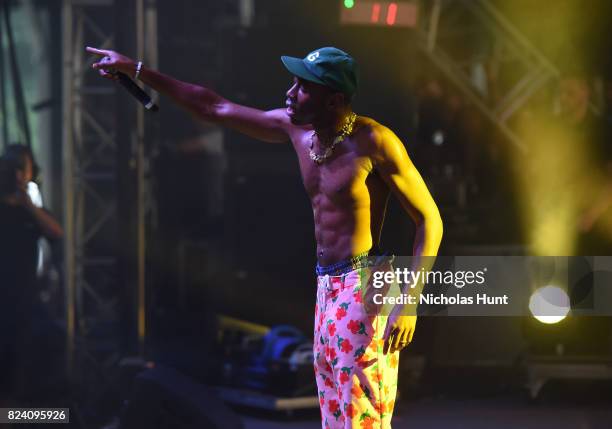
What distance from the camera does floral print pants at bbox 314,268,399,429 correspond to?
9.31 ft

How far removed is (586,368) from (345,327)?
3556 millimetres

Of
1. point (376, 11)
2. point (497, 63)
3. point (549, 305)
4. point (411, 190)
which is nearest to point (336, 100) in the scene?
point (411, 190)

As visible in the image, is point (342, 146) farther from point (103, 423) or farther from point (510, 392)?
point (510, 392)

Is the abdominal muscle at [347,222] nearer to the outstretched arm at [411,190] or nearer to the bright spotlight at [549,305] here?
the outstretched arm at [411,190]

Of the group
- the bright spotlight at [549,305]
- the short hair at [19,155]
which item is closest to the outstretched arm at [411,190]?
the bright spotlight at [549,305]

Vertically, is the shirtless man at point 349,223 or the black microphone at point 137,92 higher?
the black microphone at point 137,92

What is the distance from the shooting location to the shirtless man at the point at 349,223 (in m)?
2.85

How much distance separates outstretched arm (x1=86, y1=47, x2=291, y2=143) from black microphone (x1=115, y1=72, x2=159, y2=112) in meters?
0.02

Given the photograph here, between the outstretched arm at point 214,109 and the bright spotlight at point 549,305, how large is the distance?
3247 mm

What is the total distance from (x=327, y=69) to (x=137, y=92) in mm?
654

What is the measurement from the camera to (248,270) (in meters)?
6.09

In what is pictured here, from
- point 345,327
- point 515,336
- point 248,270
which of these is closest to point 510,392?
point 515,336

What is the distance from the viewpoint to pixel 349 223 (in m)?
2.92

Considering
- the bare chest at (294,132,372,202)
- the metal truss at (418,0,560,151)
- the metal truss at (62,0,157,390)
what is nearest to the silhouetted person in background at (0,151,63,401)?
the metal truss at (62,0,157,390)
